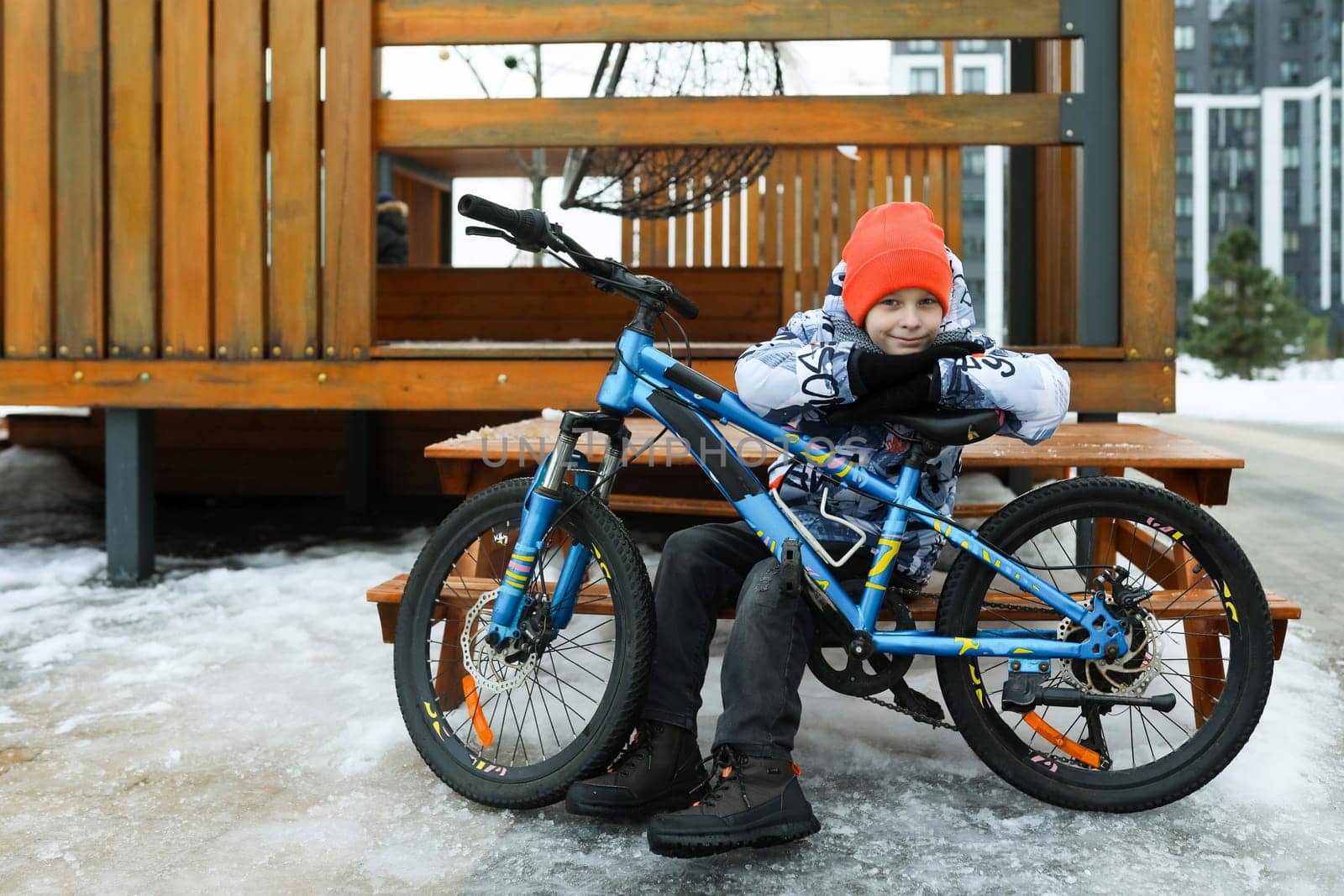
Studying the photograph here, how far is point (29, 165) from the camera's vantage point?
4109 mm

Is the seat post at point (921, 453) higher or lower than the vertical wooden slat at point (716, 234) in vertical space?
lower

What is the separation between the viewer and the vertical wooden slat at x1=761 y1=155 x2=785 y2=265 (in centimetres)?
958

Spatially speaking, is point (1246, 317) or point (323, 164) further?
point (1246, 317)

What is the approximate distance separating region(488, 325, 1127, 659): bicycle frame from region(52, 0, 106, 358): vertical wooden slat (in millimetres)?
2651

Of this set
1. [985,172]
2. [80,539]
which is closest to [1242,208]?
[985,172]

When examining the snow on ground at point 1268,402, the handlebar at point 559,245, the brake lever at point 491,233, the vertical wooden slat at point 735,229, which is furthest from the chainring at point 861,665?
the snow on ground at point 1268,402

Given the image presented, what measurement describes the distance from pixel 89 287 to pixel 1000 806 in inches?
136

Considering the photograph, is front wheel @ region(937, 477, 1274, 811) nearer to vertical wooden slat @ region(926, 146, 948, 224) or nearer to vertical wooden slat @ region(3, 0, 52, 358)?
vertical wooden slat @ region(3, 0, 52, 358)

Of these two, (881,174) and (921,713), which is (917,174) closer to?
(881,174)

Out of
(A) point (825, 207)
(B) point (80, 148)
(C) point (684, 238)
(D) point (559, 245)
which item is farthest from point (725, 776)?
(C) point (684, 238)

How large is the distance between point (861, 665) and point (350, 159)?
2.65 m

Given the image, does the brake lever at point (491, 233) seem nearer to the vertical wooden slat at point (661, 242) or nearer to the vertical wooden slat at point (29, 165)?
the vertical wooden slat at point (29, 165)

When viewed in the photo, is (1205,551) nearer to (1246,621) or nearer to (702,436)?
(1246,621)

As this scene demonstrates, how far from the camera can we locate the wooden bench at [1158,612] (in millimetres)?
2281
